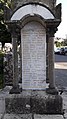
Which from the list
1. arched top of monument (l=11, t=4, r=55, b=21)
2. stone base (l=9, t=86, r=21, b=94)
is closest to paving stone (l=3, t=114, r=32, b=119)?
stone base (l=9, t=86, r=21, b=94)

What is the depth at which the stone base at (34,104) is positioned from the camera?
714 centimetres

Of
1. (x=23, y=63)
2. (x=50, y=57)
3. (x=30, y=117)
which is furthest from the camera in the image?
(x=23, y=63)

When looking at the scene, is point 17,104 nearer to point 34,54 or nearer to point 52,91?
point 52,91

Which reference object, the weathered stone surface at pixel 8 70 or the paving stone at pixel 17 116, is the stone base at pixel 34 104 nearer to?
the paving stone at pixel 17 116

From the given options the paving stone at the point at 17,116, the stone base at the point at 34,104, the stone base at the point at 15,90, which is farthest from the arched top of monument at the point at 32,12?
the paving stone at the point at 17,116

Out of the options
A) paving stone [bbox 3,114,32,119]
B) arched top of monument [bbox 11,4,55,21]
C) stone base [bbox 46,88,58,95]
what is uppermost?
arched top of monument [bbox 11,4,55,21]

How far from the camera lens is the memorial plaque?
772 cm

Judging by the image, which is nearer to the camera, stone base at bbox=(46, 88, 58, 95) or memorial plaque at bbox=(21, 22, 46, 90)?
stone base at bbox=(46, 88, 58, 95)

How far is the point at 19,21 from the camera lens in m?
7.17

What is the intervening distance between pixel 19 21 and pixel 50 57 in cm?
121

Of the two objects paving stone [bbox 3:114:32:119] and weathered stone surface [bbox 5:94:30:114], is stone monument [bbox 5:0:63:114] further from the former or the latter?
paving stone [bbox 3:114:32:119]

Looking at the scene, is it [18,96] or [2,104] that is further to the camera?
Result: [2,104]

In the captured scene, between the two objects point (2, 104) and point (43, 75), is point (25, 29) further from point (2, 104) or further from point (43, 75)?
point (2, 104)

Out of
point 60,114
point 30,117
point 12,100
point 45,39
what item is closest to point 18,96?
point 12,100
